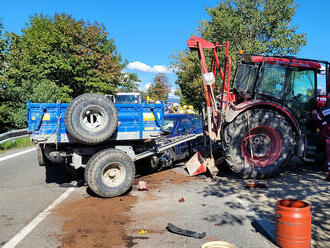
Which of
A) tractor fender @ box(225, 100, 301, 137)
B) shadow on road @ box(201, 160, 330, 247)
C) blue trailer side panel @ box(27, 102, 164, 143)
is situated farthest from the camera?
tractor fender @ box(225, 100, 301, 137)

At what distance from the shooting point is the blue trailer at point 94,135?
5902 millimetres

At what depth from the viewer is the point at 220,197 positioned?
19.5 feet

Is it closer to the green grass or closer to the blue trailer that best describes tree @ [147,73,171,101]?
the green grass

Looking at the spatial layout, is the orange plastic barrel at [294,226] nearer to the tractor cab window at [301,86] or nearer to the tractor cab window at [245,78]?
the tractor cab window at [245,78]

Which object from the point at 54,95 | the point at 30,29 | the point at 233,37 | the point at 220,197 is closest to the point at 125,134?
the point at 220,197

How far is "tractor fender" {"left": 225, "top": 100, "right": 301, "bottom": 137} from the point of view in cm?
692

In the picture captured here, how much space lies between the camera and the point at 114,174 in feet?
20.5

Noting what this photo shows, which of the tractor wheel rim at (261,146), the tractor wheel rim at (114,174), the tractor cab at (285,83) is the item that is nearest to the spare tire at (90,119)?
the tractor wheel rim at (114,174)

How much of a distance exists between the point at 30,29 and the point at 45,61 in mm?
14234

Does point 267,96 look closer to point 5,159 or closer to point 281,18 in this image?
point 5,159

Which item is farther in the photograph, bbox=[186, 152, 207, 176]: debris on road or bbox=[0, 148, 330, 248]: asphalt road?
bbox=[186, 152, 207, 176]: debris on road

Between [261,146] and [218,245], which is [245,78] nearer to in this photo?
[261,146]

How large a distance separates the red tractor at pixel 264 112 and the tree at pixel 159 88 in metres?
51.8

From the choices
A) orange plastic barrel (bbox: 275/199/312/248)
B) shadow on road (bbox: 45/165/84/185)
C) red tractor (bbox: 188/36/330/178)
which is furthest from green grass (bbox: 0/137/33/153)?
orange plastic barrel (bbox: 275/199/312/248)
